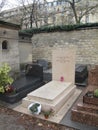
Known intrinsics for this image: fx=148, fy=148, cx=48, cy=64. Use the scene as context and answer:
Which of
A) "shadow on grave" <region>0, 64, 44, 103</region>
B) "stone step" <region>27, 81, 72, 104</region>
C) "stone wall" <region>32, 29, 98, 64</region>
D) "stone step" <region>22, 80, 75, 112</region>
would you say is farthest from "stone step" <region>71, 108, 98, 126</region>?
"stone wall" <region>32, 29, 98, 64</region>

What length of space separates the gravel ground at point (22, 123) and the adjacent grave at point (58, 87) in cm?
43

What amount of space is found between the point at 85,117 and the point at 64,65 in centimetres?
281

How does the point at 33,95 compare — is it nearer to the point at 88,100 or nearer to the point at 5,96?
the point at 5,96

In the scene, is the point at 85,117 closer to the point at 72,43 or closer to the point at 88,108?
the point at 88,108

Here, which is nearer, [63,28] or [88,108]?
[88,108]

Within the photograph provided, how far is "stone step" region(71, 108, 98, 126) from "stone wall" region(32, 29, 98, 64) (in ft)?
20.7

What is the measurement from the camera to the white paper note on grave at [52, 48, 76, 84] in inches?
231

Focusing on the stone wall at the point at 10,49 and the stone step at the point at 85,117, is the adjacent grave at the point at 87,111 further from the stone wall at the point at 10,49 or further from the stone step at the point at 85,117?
the stone wall at the point at 10,49

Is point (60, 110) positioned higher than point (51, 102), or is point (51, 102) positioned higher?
point (51, 102)

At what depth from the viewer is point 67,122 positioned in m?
3.58

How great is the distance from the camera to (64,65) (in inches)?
235

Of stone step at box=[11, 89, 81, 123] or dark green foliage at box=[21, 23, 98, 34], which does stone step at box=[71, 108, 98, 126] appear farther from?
dark green foliage at box=[21, 23, 98, 34]

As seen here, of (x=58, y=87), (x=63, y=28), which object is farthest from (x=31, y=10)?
(x=58, y=87)

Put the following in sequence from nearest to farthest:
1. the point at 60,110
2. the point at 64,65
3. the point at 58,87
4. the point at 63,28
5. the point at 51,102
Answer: the point at 51,102, the point at 60,110, the point at 58,87, the point at 64,65, the point at 63,28
